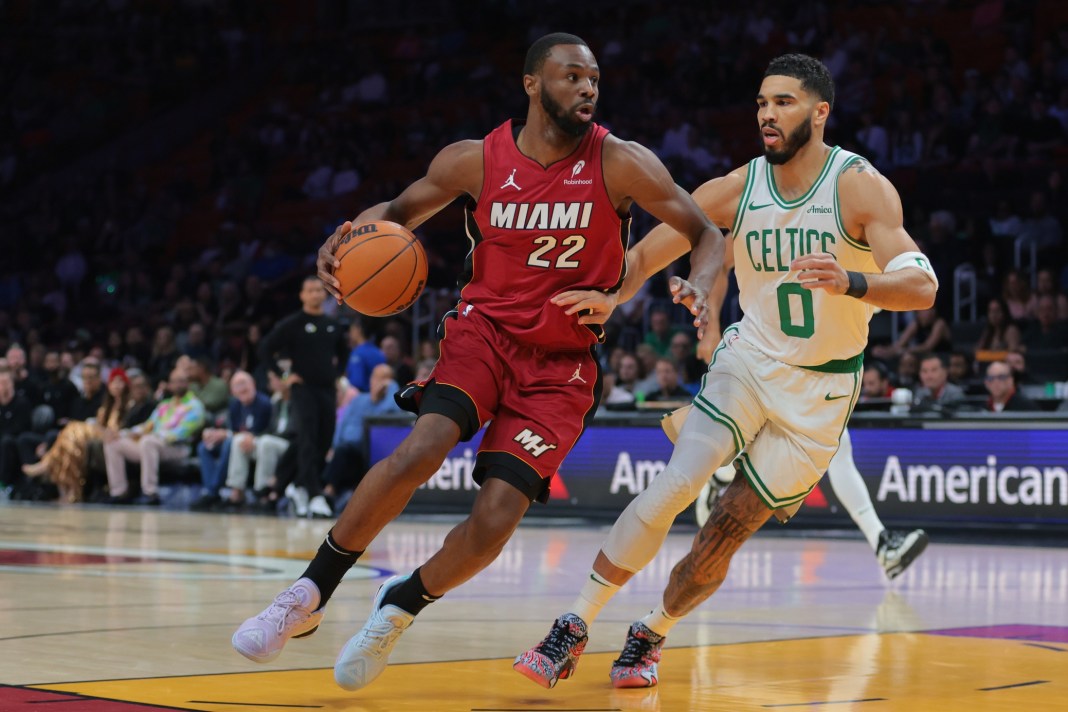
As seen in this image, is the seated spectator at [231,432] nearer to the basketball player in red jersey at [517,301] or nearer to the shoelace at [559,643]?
the basketball player in red jersey at [517,301]

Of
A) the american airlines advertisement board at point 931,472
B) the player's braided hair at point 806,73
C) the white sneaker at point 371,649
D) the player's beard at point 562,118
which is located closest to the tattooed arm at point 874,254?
the player's braided hair at point 806,73

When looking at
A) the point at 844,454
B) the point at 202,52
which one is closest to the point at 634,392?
the point at 844,454

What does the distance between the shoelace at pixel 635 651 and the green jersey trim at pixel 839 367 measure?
111 cm

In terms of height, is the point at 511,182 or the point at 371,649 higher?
the point at 511,182

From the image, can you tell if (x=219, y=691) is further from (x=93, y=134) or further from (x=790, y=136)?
(x=93, y=134)

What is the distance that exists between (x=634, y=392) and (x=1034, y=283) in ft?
14.0

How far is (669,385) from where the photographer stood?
13.3 m

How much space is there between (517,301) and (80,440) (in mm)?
12369

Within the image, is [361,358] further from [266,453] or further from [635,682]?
[635,682]

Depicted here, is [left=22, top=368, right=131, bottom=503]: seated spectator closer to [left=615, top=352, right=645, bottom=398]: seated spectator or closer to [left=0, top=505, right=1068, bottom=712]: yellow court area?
[left=0, top=505, right=1068, bottom=712]: yellow court area

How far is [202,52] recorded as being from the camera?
2808cm

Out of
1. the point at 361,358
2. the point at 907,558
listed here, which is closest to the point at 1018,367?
the point at 907,558

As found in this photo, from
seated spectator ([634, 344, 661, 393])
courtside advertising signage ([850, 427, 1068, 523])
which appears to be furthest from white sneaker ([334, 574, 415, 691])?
seated spectator ([634, 344, 661, 393])

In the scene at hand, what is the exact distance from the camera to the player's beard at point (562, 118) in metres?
5.00
